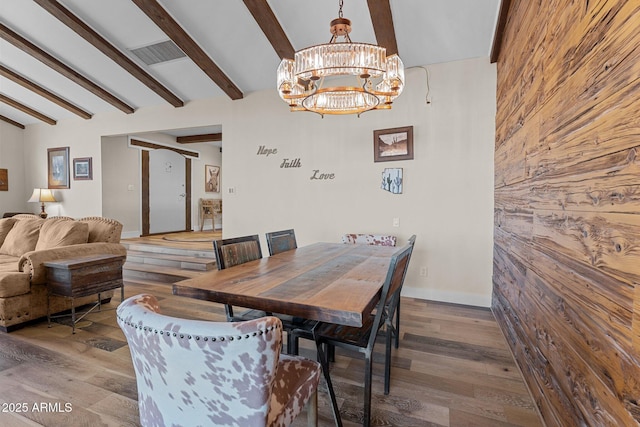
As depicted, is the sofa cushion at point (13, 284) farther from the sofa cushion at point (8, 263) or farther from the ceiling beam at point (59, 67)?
the ceiling beam at point (59, 67)

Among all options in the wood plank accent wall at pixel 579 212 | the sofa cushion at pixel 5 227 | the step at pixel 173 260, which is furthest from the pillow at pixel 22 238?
the wood plank accent wall at pixel 579 212

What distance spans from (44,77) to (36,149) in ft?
8.32

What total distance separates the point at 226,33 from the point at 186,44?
0.47 m

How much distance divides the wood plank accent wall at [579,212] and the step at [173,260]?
12.5 ft

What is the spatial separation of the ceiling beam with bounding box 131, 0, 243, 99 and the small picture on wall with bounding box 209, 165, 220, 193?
4488 mm

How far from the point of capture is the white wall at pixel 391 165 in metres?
3.44

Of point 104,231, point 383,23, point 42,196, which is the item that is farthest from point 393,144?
point 42,196

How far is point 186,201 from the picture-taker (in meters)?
8.02

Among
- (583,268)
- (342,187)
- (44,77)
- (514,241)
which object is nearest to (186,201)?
(44,77)

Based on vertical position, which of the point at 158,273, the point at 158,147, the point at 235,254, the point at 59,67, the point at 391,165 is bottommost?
the point at 158,273

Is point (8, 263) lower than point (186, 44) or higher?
lower

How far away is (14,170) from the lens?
6613mm

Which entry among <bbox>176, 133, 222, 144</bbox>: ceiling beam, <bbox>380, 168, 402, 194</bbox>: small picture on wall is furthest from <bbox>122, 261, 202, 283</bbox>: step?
<bbox>176, 133, 222, 144</bbox>: ceiling beam

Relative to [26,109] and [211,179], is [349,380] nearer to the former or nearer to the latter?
[26,109]
